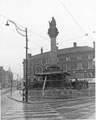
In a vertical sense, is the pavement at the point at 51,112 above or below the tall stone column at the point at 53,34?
below

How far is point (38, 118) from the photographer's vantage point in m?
16.0

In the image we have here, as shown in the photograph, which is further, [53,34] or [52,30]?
[52,30]

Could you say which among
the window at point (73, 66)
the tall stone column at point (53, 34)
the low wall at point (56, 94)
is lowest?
the low wall at point (56, 94)

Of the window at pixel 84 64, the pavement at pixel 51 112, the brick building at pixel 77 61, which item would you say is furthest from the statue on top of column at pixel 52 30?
the window at pixel 84 64

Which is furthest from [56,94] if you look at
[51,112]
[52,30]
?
[51,112]

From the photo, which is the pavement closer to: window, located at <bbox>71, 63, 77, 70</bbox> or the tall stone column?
the tall stone column

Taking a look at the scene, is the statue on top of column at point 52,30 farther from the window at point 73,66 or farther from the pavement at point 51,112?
the window at point 73,66

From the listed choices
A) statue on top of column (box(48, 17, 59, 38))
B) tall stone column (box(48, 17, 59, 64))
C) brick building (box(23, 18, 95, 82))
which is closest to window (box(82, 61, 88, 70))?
brick building (box(23, 18, 95, 82))

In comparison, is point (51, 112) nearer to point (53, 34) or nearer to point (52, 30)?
point (53, 34)

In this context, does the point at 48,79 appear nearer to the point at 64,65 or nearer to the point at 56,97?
the point at 56,97

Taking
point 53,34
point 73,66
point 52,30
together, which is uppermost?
point 52,30

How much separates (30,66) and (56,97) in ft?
225

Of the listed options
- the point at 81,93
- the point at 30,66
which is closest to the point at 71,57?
the point at 30,66

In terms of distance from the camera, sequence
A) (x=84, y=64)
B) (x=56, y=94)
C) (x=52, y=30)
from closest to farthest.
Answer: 1. (x=56, y=94)
2. (x=52, y=30)
3. (x=84, y=64)
